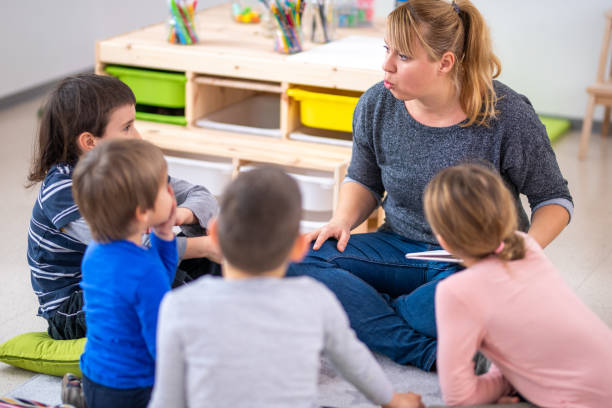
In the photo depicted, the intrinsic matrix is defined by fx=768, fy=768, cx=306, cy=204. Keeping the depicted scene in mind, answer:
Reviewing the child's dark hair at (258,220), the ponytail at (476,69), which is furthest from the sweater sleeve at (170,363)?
Answer: the ponytail at (476,69)

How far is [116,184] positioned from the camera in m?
1.19

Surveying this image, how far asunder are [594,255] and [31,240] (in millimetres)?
1694

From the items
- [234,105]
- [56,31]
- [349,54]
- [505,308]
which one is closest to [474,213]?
[505,308]

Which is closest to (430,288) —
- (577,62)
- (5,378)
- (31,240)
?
(31,240)

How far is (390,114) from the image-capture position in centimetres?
174

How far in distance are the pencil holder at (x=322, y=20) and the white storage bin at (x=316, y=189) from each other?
54cm

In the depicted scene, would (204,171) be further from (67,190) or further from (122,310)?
(122,310)

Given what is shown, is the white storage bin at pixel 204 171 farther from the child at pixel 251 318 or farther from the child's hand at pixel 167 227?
the child at pixel 251 318

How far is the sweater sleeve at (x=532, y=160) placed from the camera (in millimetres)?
1597

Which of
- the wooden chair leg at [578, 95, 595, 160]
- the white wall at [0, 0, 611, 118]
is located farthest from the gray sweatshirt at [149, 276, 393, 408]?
the white wall at [0, 0, 611, 118]

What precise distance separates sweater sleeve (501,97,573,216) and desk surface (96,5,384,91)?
63 centimetres

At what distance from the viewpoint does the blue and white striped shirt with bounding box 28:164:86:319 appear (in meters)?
1.52

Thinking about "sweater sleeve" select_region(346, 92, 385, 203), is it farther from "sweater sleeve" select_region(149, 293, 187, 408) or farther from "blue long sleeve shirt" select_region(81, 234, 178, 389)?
"sweater sleeve" select_region(149, 293, 187, 408)

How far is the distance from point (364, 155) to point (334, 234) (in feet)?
0.69
